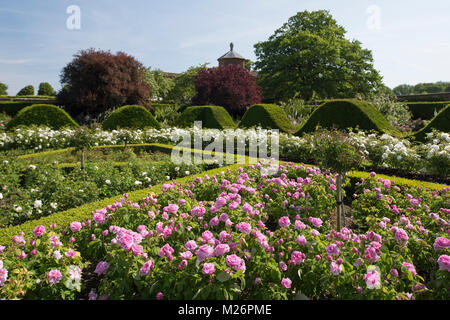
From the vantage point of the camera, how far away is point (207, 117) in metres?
14.2

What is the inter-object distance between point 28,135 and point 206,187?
840 centimetres

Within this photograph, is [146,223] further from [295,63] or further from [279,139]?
[295,63]

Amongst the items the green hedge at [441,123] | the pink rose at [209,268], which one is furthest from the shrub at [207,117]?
the pink rose at [209,268]

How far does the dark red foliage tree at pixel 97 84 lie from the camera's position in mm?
18625

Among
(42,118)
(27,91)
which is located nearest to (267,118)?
(42,118)

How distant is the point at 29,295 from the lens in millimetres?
2207

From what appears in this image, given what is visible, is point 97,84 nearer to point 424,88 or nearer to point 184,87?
point 184,87

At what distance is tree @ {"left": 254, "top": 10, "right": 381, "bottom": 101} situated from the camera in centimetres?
2511

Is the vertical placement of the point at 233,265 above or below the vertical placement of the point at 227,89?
below

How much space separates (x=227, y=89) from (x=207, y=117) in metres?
7.05

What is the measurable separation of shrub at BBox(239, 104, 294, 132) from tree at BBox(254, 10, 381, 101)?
46.2ft

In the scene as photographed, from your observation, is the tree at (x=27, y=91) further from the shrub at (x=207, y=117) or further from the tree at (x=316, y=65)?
the shrub at (x=207, y=117)

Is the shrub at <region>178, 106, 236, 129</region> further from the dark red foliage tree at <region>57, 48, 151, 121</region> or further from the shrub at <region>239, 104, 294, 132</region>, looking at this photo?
the dark red foliage tree at <region>57, 48, 151, 121</region>

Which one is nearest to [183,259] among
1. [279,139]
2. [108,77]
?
[279,139]
